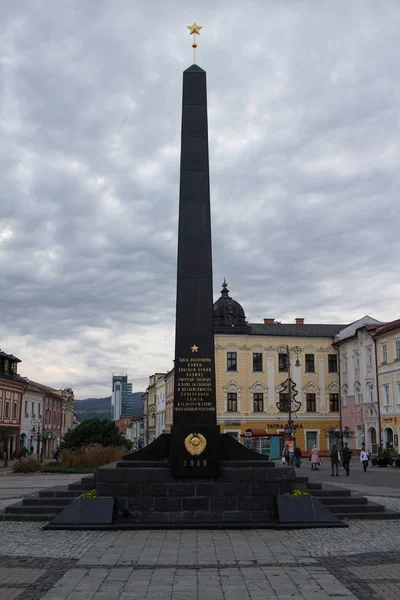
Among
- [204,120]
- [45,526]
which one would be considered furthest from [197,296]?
[45,526]

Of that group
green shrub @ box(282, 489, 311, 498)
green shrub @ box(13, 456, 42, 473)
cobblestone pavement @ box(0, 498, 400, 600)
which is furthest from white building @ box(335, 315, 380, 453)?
cobblestone pavement @ box(0, 498, 400, 600)

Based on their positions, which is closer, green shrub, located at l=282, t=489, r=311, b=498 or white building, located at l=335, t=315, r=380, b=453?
green shrub, located at l=282, t=489, r=311, b=498

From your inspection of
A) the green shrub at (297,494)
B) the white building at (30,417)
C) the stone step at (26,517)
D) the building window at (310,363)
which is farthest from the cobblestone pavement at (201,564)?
the white building at (30,417)

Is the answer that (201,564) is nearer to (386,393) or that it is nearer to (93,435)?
(93,435)

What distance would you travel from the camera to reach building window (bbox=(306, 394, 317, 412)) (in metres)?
50.1

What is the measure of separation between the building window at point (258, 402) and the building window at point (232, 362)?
2802 millimetres

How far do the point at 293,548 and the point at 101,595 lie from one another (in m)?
3.69

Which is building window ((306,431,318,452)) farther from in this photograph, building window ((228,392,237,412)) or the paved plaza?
the paved plaza

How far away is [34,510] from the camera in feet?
42.1

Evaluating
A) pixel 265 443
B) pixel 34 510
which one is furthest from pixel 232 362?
pixel 34 510

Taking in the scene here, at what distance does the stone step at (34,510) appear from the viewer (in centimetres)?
1274

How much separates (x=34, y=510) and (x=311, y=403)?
39.7 metres

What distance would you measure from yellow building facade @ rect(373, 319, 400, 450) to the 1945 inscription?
27.8m

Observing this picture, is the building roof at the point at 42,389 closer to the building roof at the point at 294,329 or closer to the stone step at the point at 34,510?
the building roof at the point at 294,329
